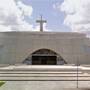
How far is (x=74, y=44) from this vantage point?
5559 cm

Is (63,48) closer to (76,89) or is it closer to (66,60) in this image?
(66,60)

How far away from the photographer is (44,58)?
57.2 meters

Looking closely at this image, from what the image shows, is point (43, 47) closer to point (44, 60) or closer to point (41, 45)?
point (41, 45)

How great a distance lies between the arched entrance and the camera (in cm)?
5556

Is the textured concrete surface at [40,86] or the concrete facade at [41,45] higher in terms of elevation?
the concrete facade at [41,45]

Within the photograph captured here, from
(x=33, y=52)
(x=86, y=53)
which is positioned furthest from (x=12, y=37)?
(x=86, y=53)

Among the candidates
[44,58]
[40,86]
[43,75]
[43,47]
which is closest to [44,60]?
[44,58]

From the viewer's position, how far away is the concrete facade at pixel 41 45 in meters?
54.5

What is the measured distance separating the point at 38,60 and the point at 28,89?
37110 millimetres

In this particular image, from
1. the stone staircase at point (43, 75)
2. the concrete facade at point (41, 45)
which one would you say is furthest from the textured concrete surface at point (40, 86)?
the concrete facade at point (41, 45)

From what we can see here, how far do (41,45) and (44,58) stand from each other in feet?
12.1

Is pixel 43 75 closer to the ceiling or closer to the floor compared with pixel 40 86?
closer to the floor

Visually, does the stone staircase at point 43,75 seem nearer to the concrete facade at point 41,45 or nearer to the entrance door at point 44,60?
the concrete facade at point 41,45

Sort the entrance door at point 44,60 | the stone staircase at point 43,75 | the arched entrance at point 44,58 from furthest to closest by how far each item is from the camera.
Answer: the entrance door at point 44,60 → the arched entrance at point 44,58 → the stone staircase at point 43,75
